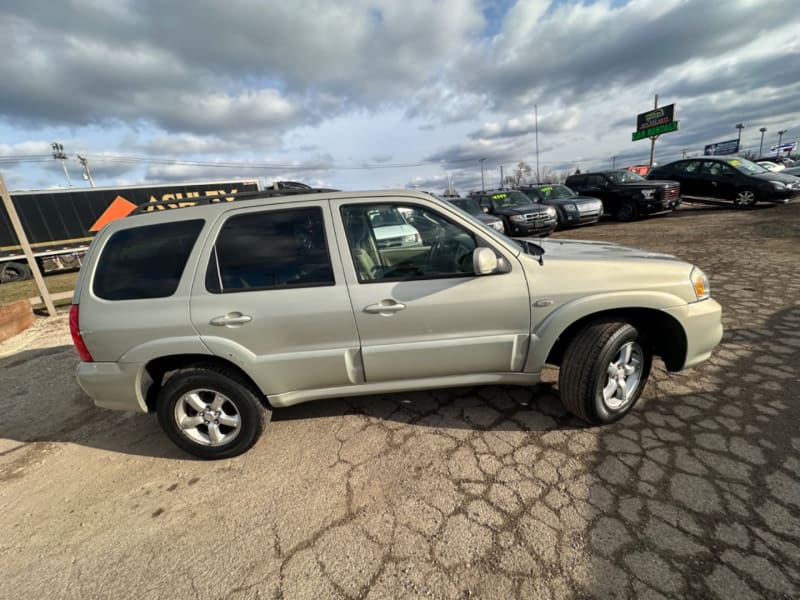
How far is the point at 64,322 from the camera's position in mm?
6539

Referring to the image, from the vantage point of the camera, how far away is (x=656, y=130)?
25.9 meters

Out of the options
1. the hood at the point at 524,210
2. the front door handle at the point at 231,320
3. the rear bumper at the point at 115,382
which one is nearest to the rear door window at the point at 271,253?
the front door handle at the point at 231,320

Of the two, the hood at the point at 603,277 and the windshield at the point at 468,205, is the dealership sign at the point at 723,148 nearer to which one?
the windshield at the point at 468,205

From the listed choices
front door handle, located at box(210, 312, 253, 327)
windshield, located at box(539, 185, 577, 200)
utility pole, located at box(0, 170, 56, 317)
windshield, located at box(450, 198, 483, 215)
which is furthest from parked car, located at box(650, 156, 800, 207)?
utility pole, located at box(0, 170, 56, 317)

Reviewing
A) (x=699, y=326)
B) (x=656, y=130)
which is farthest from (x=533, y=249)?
(x=656, y=130)

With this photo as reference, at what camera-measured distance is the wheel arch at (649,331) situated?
2.47m

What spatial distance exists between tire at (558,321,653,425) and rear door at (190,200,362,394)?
153 centimetres

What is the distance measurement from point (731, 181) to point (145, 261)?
16.4 metres

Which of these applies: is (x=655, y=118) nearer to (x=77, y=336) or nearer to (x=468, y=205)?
(x=468, y=205)

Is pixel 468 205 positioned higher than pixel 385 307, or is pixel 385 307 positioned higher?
pixel 468 205

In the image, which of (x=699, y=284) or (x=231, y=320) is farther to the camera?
(x=699, y=284)

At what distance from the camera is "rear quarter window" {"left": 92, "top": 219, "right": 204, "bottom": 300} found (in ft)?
7.64

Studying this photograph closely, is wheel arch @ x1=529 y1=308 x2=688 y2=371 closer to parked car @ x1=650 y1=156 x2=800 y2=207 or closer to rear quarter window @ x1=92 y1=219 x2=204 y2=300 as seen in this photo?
rear quarter window @ x1=92 y1=219 x2=204 y2=300

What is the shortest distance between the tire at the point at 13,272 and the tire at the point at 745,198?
81.3 ft
